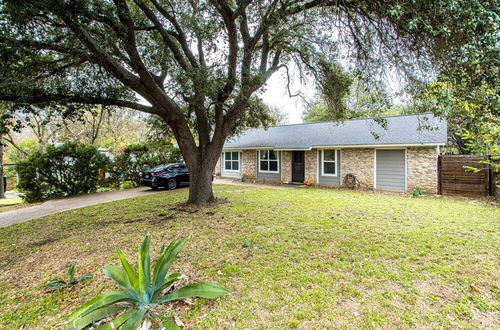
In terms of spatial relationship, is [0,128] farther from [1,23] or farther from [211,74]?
[211,74]

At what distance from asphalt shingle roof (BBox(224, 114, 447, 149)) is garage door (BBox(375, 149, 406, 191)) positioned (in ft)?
2.56

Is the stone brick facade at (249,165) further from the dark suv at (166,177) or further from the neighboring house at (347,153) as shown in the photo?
the dark suv at (166,177)

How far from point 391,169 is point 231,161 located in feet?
36.1

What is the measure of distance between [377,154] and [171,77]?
33.6 ft

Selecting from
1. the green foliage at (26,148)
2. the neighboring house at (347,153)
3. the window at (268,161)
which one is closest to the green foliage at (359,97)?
the neighboring house at (347,153)

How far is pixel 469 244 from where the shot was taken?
4383 millimetres

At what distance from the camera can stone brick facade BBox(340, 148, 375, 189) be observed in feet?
39.7

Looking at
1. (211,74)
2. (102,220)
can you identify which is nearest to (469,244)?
(211,74)

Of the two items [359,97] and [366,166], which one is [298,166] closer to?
[366,166]

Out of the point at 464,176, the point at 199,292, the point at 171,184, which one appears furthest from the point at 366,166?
the point at 199,292

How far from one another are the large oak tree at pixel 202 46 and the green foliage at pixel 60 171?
5248 mm

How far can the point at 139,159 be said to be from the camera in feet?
46.1

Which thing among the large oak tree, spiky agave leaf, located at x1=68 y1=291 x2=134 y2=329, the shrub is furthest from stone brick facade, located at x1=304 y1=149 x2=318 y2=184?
spiky agave leaf, located at x1=68 y1=291 x2=134 y2=329

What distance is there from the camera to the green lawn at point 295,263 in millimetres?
2582
